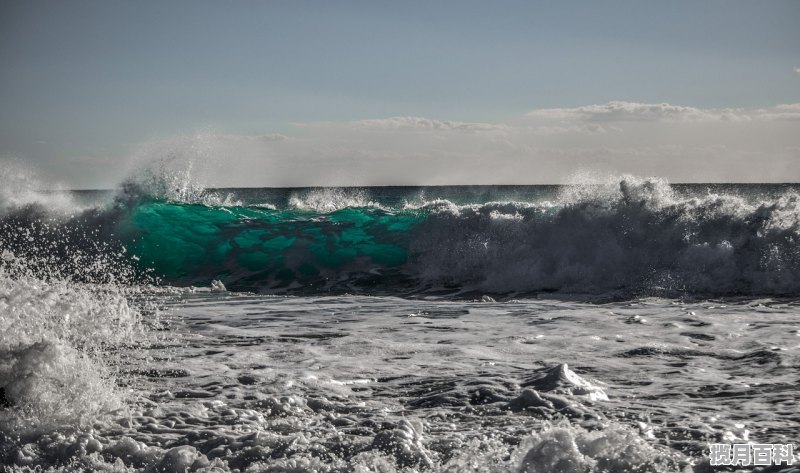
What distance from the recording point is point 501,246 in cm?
1303

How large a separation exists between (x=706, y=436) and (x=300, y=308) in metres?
5.63

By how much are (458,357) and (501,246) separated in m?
7.72

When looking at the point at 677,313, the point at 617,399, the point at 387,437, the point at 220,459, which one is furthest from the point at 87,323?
the point at 677,313

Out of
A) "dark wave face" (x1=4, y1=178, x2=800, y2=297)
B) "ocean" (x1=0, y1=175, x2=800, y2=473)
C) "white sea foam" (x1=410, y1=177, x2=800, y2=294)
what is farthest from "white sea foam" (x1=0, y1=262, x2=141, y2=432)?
"white sea foam" (x1=410, y1=177, x2=800, y2=294)

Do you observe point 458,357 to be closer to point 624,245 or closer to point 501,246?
point 624,245

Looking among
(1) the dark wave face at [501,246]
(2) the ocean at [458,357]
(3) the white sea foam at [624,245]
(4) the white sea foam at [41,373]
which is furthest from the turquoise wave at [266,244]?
(4) the white sea foam at [41,373]

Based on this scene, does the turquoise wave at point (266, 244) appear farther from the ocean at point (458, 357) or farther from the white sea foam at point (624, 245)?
the white sea foam at point (624, 245)

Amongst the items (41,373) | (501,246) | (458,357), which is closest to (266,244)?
(501,246)

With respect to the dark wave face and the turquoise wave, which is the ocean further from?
the turquoise wave

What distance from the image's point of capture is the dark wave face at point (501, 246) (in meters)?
10.8

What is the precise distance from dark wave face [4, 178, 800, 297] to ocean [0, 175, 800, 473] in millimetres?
65

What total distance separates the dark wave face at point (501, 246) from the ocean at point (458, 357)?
65mm

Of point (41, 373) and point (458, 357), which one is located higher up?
point (41, 373)

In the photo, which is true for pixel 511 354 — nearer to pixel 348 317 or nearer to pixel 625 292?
pixel 348 317
